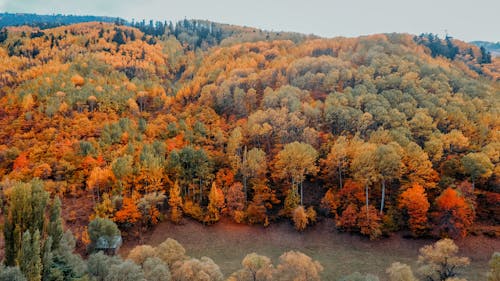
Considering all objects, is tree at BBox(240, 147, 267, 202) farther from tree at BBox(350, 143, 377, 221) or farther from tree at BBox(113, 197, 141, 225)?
tree at BBox(113, 197, 141, 225)

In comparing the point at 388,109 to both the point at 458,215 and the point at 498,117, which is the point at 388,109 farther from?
the point at 458,215

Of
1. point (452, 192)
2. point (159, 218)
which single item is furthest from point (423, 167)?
point (159, 218)

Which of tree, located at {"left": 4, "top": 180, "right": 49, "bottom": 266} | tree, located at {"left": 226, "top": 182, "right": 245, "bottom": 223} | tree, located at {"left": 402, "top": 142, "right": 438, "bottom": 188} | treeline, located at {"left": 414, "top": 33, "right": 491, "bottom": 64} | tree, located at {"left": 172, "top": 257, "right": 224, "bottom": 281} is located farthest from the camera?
treeline, located at {"left": 414, "top": 33, "right": 491, "bottom": 64}

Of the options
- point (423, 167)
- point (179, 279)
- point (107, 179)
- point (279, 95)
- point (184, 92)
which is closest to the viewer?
point (179, 279)

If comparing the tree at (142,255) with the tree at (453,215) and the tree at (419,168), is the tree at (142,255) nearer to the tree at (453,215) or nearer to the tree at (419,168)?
the tree at (453,215)

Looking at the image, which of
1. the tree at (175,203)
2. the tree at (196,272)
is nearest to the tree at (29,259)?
the tree at (196,272)

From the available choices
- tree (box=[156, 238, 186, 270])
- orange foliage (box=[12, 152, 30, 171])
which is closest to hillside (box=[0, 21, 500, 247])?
orange foliage (box=[12, 152, 30, 171])

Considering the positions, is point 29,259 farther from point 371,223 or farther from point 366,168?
point 366,168
